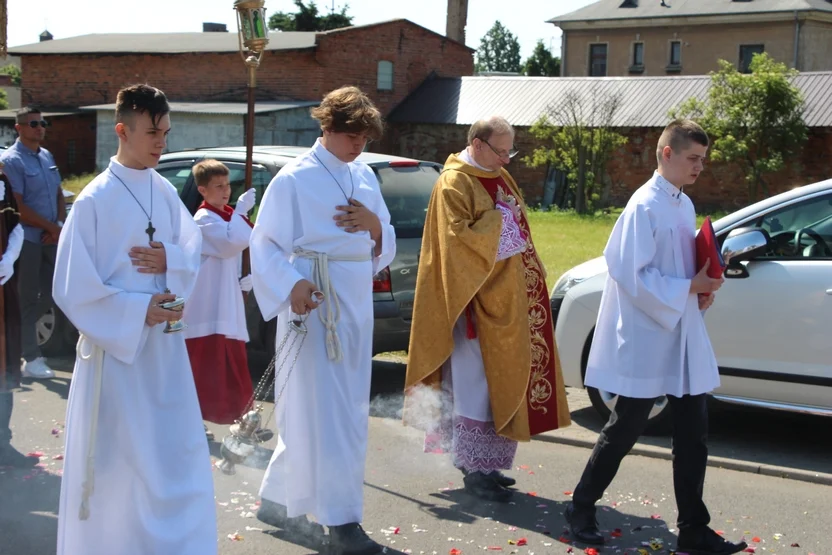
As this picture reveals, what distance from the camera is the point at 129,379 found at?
4.09 metres

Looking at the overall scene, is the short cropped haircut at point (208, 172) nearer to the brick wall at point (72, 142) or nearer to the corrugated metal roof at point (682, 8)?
the brick wall at point (72, 142)

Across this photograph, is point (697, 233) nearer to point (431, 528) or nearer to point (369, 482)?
point (431, 528)

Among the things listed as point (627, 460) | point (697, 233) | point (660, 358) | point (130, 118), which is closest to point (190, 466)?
point (130, 118)

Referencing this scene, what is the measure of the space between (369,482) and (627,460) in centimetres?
165

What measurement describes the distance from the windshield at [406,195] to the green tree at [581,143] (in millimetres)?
24676

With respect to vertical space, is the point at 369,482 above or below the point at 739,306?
below

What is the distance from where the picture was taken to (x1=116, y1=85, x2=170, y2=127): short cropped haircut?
4.13 m

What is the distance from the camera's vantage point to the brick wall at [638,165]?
32.5 meters

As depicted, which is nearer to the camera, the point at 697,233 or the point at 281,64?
the point at 697,233

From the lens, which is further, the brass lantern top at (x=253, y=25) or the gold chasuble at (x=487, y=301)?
A: the brass lantern top at (x=253, y=25)

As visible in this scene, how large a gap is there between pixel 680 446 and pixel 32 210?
5942 mm

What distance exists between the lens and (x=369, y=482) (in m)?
6.21

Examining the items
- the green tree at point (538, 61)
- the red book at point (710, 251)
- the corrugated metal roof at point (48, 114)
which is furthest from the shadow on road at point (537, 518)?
the green tree at point (538, 61)

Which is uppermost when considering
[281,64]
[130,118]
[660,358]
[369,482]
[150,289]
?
[281,64]
